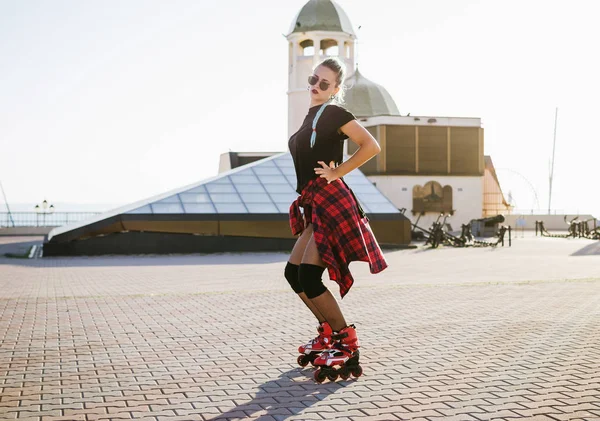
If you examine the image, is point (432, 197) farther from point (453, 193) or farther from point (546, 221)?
point (546, 221)

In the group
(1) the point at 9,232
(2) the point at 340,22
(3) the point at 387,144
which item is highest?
(2) the point at 340,22

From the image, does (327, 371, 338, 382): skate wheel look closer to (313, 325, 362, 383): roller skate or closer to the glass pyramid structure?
(313, 325, 362, 383): roller skate

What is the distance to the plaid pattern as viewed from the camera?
197 inches

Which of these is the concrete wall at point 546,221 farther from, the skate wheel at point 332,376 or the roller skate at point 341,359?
the skate wheel at point 332,376

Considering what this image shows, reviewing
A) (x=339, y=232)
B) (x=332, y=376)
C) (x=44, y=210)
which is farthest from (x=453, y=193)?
(x=332, y=376)

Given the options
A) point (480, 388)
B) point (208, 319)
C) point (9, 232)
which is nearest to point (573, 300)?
point (208, 319)

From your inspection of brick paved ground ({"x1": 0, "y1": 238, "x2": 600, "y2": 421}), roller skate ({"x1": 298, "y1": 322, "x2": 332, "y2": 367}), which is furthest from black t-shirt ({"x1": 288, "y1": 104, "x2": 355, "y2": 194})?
brick paved ground ({"x1": 0, "y1": 238, "x2": 600, "y2": 421})

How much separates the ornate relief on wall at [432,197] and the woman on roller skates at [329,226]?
40896mm

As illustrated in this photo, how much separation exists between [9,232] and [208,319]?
3549 centimetres

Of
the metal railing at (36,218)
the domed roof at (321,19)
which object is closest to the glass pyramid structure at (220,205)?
the metal railing at (36,218)

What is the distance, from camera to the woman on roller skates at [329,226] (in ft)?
16.4

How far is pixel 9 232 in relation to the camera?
4053 centimetres

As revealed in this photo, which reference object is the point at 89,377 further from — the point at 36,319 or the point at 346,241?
the point at 36,319

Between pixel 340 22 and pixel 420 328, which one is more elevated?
pixel 340 22
